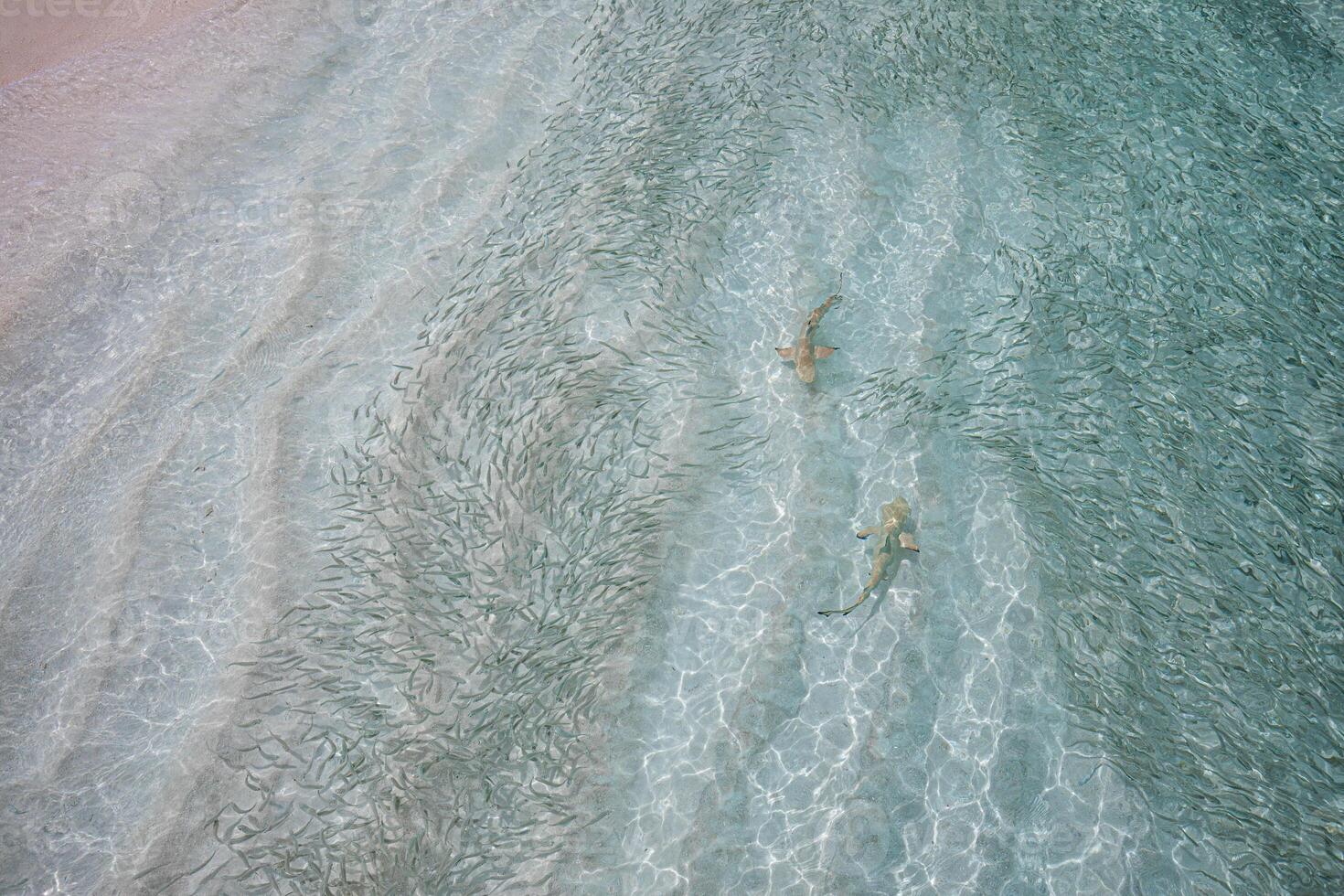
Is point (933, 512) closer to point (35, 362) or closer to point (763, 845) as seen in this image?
point (763, 845)

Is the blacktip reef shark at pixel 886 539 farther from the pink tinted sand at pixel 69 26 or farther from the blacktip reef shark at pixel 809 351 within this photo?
the pink tinted sand at pixel 69 26

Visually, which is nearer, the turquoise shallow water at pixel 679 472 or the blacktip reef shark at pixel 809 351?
the turquoise shallow water at pixel 679 472

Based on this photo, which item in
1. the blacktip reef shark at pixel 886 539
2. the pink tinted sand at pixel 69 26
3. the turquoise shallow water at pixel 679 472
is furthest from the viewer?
the pink tinted sand at pixel 69 26

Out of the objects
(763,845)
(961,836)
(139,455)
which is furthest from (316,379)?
(961,836)

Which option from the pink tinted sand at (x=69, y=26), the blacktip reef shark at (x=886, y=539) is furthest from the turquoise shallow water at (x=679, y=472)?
the pink tinted sand at (x=69, y=26)

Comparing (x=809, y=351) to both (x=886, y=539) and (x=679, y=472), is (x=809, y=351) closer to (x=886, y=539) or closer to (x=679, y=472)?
(x=679, y=472)

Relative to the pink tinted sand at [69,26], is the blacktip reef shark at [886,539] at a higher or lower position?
lower

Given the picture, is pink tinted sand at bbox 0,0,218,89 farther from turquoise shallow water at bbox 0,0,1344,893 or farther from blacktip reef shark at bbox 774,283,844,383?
blacktip reef shark at bbox 774,283,844,383
